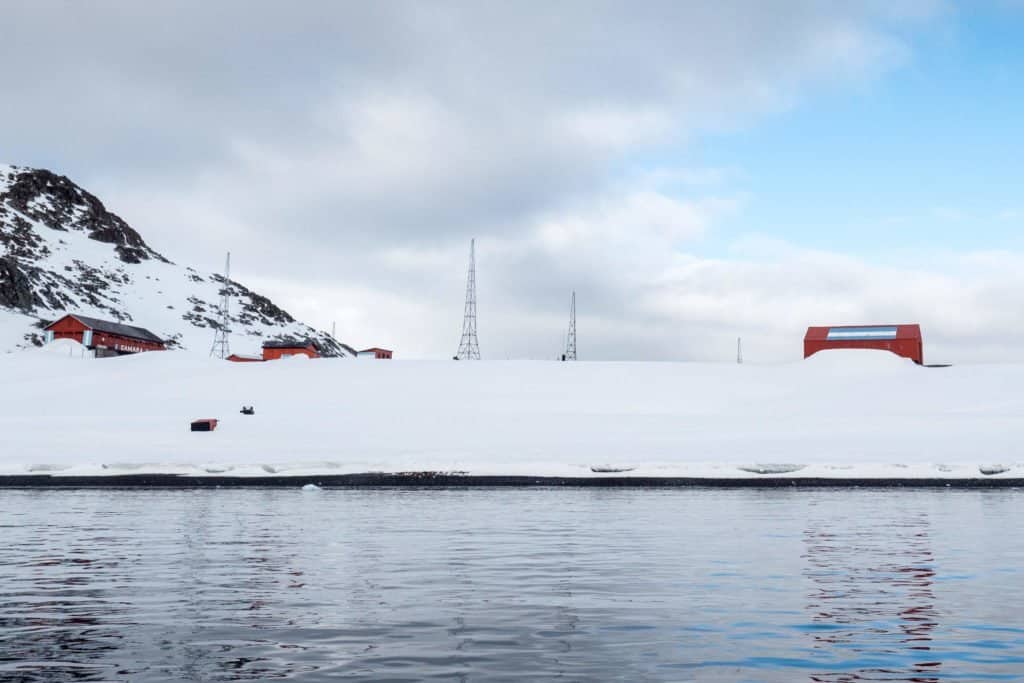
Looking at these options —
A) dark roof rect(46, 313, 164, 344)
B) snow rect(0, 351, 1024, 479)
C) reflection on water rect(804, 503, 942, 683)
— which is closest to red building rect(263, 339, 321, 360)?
snow rect(0, 351, 1024, 479)

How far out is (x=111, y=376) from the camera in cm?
8362

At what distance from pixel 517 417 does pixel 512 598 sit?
1952 inches

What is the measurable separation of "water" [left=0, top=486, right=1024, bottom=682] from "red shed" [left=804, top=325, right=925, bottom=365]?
6499 centimetres

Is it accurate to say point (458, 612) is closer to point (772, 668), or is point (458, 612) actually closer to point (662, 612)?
point (662, 612)

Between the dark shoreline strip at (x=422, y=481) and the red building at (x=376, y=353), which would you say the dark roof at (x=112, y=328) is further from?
the dark shoreline strip at (x=422, y=481)

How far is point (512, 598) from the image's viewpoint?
11984 mm

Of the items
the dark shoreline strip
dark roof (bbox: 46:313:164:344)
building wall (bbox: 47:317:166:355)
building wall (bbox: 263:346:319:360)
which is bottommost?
the dark shoreline strip

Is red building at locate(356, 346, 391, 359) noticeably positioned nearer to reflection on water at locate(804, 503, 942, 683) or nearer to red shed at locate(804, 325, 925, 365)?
red shed at locate(804, 325, 925, 365)

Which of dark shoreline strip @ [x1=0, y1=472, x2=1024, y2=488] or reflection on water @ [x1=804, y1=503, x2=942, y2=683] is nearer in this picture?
reflection on water @ [x1=804, y1=503, x2=942, y2=683]

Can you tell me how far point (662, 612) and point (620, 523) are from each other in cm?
1295

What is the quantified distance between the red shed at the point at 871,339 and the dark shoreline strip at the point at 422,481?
48454mm

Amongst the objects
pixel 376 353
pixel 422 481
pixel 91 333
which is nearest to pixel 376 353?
pixel 376 353

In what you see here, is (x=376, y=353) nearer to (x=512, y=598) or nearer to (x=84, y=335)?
(x=84, y=335)

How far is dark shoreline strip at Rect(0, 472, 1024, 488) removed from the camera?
134 feet
